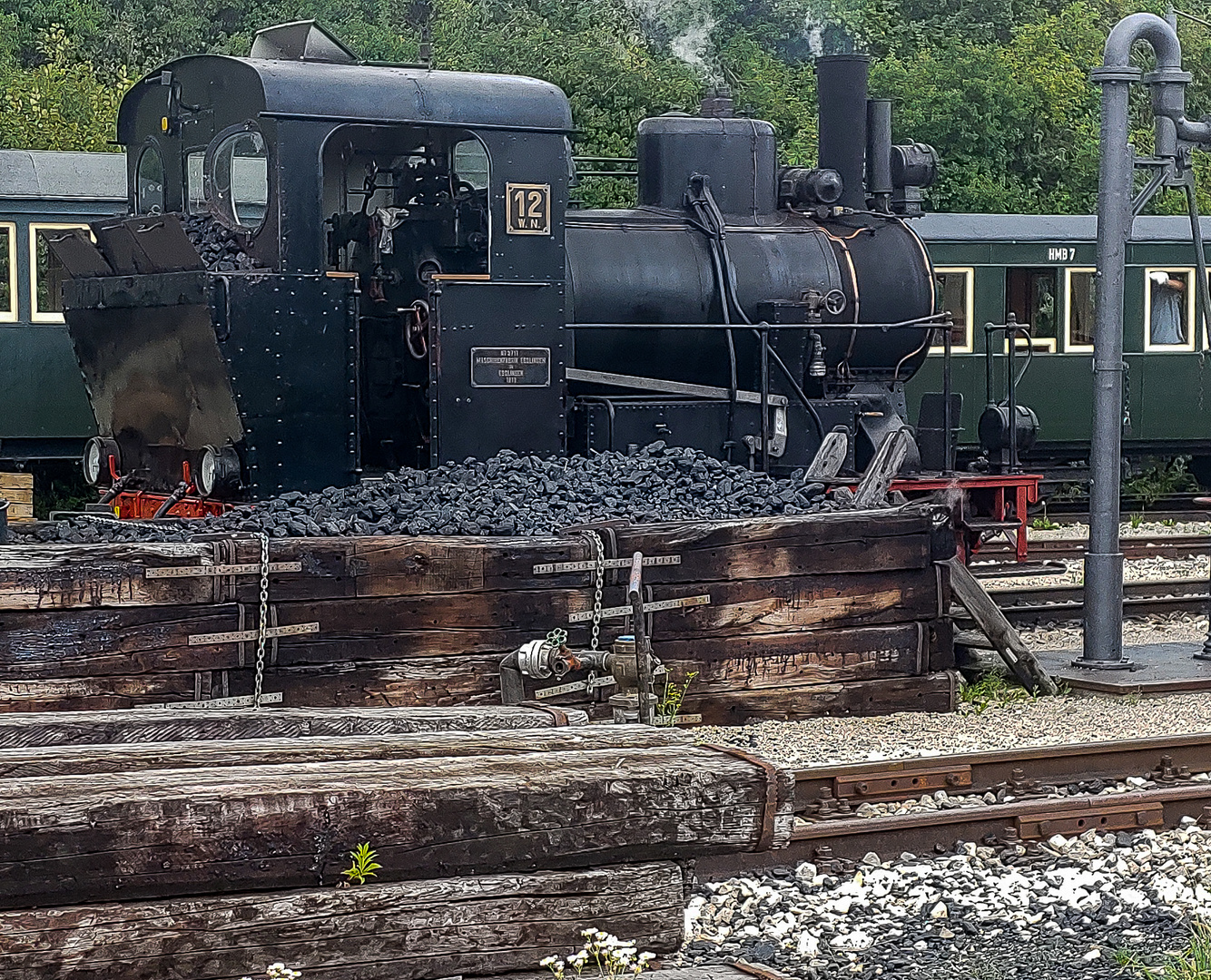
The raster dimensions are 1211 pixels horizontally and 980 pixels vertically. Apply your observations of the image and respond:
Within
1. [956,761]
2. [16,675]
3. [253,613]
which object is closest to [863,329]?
[956,761]

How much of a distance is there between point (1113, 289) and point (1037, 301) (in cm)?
724

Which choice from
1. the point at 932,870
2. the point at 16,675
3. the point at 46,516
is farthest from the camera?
the point at 46,516

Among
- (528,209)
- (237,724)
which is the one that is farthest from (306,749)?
(528,209)

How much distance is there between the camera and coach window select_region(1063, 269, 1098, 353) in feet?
51.8

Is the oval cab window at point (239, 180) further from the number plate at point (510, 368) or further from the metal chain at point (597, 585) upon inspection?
the metal chain at point (597, 585)

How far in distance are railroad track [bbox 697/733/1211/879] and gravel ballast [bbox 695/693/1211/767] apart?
322 millimetres

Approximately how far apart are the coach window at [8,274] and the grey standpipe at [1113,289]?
8201 mm

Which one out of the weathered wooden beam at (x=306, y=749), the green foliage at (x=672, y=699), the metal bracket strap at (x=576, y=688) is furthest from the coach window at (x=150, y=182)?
the weathered wooden beam at (x=306, y=749)

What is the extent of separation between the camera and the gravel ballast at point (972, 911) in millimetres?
4539

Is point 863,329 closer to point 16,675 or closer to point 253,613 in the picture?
point 253,613

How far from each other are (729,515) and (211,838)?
480 cm

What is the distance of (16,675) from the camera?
20.1ft

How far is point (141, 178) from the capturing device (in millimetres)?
9070

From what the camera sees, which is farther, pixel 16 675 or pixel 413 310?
pixel 413 310
